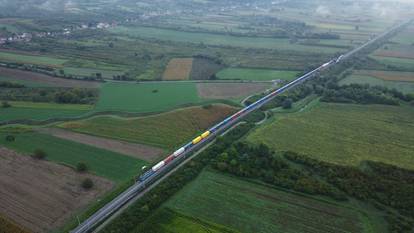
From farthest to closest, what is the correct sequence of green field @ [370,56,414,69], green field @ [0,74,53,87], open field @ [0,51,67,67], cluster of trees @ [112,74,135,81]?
green field @ [370,56,414,69]
open field @ [0,51,67,67]
cluster of trees @ [112,74,135,81]
green field @ [0,74,53,87]

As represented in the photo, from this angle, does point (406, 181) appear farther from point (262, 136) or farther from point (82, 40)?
point (82, 40)

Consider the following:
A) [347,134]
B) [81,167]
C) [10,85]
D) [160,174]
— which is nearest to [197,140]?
[160,174]

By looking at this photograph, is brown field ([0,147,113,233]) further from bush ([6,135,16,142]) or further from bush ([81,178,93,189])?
bush ([6,135,16,142])

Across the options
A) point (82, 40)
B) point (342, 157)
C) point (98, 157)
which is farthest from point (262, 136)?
point (82, 40)

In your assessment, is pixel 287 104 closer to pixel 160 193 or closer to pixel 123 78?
pixel 160 193

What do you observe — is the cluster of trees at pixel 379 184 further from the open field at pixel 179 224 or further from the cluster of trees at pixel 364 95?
the cluster of trees at pixel 364 95

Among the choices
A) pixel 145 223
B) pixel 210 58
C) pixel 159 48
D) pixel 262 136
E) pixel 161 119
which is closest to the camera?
pixel 145 223

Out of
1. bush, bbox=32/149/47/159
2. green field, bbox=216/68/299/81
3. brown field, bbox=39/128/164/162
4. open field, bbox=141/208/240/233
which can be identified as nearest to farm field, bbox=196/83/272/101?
green field, bbox=216/68/299/81
